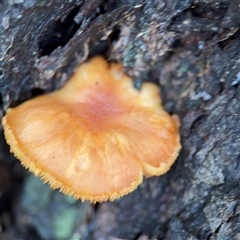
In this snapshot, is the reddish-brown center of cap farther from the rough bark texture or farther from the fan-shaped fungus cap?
the rough bark texture

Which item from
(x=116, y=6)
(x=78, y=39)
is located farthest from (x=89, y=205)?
(x=116, y=6)

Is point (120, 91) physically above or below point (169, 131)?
above

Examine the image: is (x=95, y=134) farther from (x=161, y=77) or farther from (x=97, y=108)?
(x=161, y=77)

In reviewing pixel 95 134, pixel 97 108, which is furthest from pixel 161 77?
pixel 95 134

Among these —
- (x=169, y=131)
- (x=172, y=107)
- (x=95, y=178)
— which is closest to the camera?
(x=95, y=178)

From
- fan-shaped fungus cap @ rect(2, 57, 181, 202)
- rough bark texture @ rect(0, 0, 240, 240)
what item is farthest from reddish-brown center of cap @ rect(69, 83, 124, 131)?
rough bark texture @ rect(0, 0, 240, 240)

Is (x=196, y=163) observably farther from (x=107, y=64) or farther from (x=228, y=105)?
(x=107, y=64)
